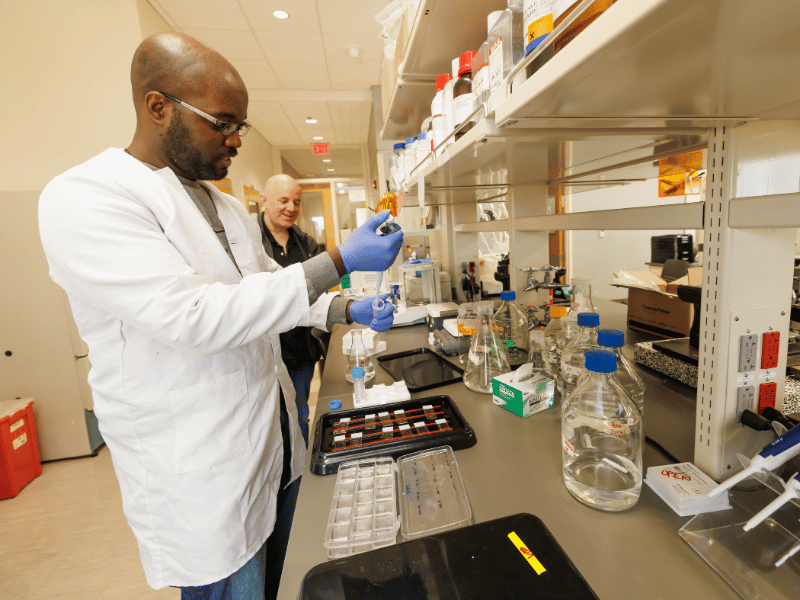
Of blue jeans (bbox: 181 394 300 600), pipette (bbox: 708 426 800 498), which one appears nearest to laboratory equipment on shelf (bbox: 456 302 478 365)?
blue jeans (bbox: 181 394 300 600)

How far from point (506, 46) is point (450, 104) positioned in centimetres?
31

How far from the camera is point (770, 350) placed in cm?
67

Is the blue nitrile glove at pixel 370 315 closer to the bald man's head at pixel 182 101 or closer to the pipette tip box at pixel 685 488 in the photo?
the bald man's head at pixel 182 101

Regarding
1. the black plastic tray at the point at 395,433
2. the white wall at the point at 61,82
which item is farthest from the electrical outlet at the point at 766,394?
the white wall at the point at 61,82

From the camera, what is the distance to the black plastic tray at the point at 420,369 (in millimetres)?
1236

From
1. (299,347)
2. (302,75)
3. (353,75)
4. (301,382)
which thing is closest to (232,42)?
(302,75)

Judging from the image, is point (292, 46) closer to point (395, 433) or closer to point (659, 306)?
point (659, 306)

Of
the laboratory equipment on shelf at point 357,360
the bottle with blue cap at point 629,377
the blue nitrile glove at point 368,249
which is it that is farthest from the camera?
the laboratory equipment on shelf at point 357,360

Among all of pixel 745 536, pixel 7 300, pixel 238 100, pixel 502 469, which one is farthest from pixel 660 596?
pixel 7 300

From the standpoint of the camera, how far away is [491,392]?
1.14 meters

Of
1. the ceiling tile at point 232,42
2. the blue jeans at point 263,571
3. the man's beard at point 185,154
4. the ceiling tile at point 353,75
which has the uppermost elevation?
the ceiling tile at point 353,75

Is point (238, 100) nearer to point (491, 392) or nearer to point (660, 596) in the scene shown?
point (491, 392)

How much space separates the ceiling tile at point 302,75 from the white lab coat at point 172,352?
12.1 feet

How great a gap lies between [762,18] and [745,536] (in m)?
0.65
